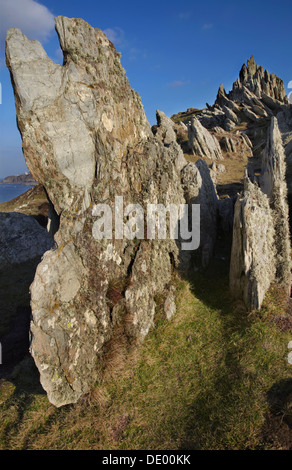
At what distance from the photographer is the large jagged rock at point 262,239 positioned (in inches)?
450

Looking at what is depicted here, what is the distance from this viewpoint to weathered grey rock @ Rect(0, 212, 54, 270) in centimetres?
2155

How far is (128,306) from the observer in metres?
11.2

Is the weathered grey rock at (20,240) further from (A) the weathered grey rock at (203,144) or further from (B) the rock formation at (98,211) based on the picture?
(A) the weathered grey rock at (203,144)

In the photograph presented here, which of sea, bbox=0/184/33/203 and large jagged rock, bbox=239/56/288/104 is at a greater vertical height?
large jagged rock, bbox=239/56/288/104

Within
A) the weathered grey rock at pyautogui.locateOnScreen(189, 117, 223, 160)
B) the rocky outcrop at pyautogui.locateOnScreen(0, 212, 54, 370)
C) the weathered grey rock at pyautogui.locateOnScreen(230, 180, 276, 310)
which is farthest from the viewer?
the weathered grey rock at pyautogui.locateOnScreen(189, 117, 223, 160)

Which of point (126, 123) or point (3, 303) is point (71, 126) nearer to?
point (126, 123)

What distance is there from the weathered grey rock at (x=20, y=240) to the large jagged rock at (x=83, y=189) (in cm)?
1189

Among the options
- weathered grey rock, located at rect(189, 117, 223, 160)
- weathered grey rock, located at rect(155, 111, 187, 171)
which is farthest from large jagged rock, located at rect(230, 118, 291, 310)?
weathered grey rock, located at rect(189, 117, 223, 160)

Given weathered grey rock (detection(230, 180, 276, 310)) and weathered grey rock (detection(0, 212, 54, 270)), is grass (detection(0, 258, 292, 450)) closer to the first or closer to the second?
weathered grey rock (detection(230, 180, 276, 310))

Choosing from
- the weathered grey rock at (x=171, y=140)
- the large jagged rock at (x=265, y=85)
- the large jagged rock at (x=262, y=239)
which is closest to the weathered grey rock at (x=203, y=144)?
the weathered grey rock at (x=171, y=140)

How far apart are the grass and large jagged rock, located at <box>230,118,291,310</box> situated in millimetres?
979

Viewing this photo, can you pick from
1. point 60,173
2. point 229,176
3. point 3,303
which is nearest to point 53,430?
point 60,173

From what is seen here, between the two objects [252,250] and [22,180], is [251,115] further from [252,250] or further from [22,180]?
[22,180]
